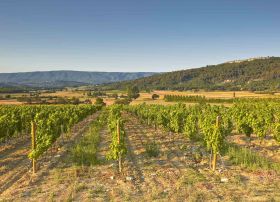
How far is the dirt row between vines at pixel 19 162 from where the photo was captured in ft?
53.3

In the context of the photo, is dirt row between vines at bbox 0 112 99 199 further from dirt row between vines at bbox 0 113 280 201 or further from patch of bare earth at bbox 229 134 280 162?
patch of bare earth at bbox 229 134 280 162

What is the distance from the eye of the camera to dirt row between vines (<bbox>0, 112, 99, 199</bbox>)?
53.3ft

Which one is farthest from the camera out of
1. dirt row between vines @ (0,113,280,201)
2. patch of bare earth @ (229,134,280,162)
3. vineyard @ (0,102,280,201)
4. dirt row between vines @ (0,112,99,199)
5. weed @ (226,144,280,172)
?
patch of bare earth @ (229,134,280,162)

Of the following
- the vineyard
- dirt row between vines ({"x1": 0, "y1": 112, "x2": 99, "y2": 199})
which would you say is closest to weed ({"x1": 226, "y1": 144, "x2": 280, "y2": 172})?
the vineyard

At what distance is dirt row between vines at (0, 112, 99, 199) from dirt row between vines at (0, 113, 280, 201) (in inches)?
25.9

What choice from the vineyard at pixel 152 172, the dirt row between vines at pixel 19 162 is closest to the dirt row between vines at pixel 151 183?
the vineyard at pixel 152 172

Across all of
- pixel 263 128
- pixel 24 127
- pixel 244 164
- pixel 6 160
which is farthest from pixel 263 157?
pixel 24 127

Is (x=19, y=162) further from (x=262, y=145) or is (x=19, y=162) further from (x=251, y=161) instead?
(x=262, y=145)

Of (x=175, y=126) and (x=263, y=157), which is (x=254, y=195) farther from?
(x=175, y=126)

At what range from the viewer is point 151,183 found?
15633mm

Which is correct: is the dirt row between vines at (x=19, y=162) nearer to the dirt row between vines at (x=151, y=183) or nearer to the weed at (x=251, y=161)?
the dirt row between vines at (x=151, y=183)

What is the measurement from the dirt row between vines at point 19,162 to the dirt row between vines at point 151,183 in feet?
2.16

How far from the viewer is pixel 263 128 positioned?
2761 cm

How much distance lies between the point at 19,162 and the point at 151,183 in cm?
1025
